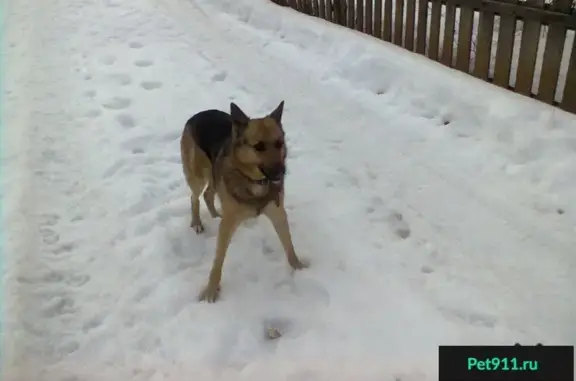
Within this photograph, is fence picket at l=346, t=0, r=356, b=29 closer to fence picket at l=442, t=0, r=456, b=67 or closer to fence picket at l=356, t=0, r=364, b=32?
fence picket at l=356, t=0, r=364, b=32

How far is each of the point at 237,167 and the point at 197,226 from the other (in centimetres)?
97

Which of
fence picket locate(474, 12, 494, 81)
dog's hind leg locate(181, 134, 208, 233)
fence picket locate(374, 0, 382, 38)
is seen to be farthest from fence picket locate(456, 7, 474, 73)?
dog's hind leg locate(181, 134, 208, 233)

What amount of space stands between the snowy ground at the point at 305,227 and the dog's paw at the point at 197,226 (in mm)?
66

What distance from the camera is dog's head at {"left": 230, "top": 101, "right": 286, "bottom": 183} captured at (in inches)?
112

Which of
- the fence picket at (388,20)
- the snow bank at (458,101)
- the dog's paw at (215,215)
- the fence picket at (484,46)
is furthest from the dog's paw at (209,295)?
the fence picket at (388,20)

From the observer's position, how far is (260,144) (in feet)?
9.35

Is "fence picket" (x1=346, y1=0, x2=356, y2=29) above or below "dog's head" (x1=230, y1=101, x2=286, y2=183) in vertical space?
below

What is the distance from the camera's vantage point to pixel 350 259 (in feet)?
11.2

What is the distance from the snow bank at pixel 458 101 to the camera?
3943 millimetres

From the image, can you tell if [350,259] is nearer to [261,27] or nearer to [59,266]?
[59,266]

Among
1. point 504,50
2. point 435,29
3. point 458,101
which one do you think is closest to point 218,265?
point 458,101

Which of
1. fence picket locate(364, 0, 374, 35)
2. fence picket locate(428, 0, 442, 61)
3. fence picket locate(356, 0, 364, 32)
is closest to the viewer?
fence picket locate(428, 0, 442, 61)

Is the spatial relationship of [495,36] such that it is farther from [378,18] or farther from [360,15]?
[360,15]

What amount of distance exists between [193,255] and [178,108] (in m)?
2.43
